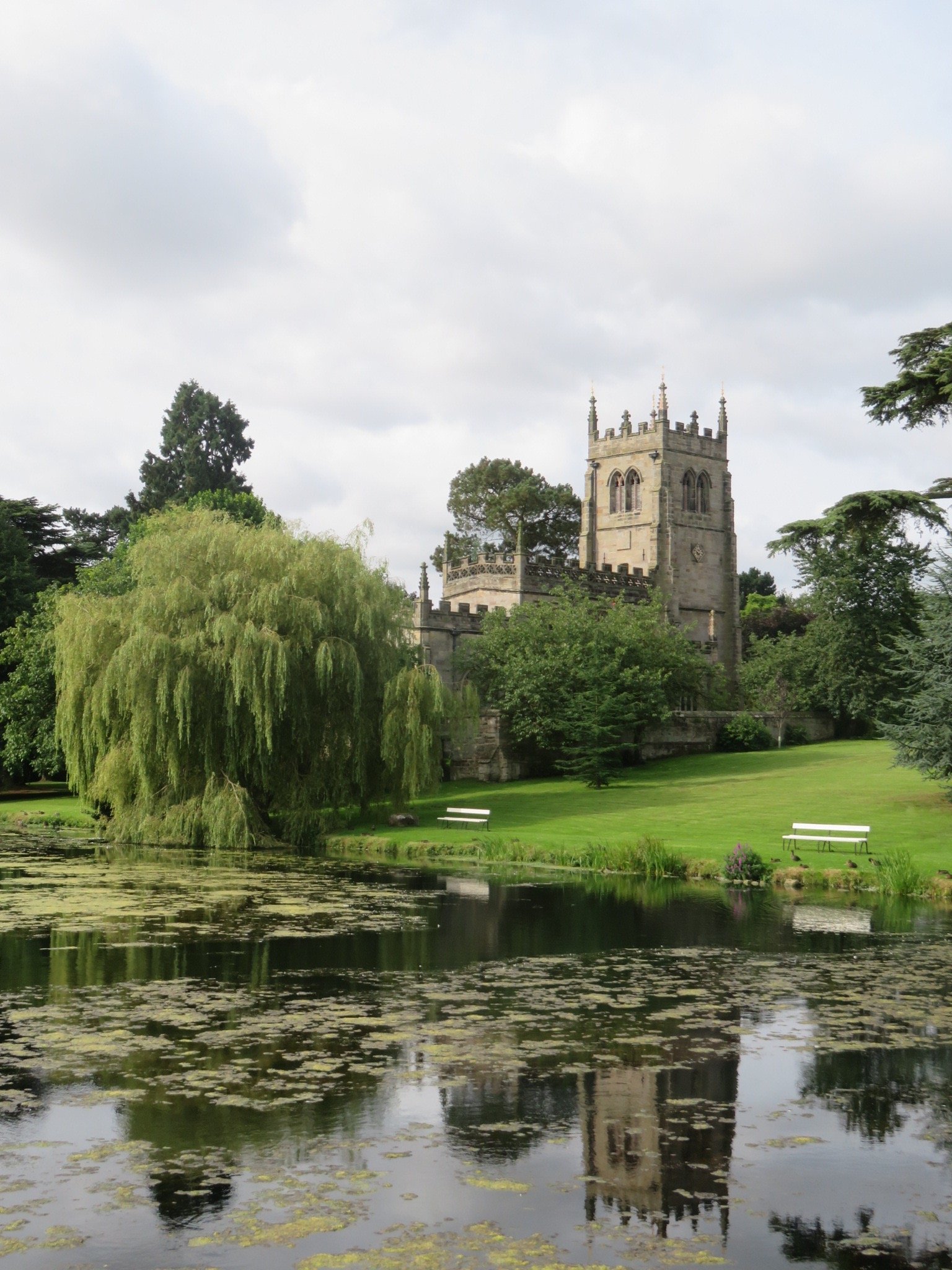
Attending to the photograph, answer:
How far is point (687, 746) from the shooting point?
5528 cm

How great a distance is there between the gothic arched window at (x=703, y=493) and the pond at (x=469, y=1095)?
54.9m

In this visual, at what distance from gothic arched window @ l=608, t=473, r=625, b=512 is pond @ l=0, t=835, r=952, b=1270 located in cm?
5455

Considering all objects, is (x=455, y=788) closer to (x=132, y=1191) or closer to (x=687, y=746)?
(x=687, y=746)

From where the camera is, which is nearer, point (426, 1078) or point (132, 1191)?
point (132, 1191)

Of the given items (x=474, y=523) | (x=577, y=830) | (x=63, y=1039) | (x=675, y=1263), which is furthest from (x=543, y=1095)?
(x=474, y=523)

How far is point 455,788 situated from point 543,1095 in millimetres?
36876

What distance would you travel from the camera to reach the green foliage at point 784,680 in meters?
58.6

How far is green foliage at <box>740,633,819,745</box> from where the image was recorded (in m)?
58.6

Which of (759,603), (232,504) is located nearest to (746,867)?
(232,504)

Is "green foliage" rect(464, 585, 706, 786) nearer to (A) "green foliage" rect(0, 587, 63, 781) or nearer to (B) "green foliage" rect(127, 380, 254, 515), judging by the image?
(A) "green foliage" rect(0, 587, 63, 781)

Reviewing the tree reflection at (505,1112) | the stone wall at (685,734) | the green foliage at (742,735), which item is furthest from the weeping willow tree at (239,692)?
the green foliage at (742,735)

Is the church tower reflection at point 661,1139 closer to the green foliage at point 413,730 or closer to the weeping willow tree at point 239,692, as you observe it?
the weeping willow tree at point 239,692

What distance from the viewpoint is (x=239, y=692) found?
31.7 m

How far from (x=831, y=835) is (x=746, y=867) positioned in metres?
5.71
